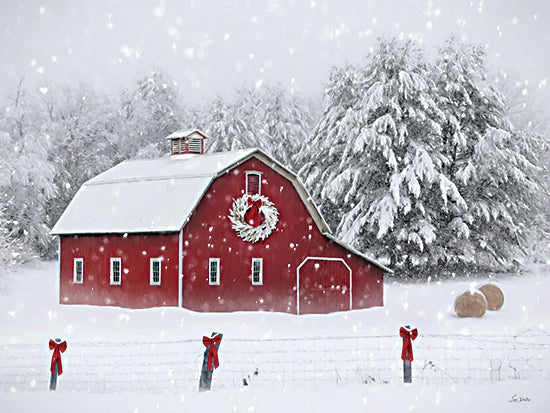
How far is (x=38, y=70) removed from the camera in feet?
277

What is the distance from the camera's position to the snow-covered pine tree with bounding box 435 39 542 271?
4294 cm

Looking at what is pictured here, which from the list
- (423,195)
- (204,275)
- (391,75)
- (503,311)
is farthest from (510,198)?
(204,275)

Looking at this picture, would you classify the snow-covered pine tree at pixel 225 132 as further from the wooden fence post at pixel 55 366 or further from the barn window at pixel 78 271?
the wooden fence post at pixel 55 366

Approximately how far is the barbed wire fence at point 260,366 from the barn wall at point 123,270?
7336mm

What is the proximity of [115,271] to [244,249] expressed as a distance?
4594 millimetres

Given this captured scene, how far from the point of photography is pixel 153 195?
30.9m

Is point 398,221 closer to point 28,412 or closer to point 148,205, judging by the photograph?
point 148,205

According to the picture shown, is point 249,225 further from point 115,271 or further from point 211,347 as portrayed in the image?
point 211,347

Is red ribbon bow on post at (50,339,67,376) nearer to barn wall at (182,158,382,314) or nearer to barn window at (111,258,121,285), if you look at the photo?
barn wall at (182,158,382,314)

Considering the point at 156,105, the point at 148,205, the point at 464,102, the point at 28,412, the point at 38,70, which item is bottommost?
the point at 28,412

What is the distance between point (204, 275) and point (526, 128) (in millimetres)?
40800

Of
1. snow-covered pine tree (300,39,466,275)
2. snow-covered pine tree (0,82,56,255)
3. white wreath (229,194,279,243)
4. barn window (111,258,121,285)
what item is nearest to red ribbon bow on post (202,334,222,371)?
white wreath (229,194,279,243)

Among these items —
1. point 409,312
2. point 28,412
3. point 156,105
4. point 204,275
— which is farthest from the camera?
point 156,105

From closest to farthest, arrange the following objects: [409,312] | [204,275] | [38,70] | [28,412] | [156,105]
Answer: [28,412], [204,275], [409,312], [156,105], [38,70]
